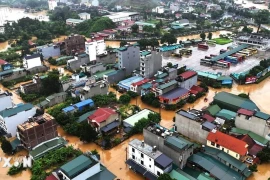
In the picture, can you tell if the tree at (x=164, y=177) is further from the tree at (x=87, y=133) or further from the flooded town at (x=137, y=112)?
the tree at (x=87, y=133)

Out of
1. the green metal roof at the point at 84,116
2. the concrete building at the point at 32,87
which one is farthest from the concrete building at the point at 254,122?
the concrete building at the point at 32,87

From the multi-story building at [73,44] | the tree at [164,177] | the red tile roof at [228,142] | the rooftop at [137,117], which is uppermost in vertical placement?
the multi-story building at [73,44]

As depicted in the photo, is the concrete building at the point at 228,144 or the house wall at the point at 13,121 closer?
the concrete building at the point at 228,144

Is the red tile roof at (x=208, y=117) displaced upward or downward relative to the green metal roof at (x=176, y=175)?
upward

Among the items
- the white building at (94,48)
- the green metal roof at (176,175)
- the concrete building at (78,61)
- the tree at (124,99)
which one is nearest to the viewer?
the green metal roof at (176,175)

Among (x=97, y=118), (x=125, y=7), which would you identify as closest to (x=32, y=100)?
(x=97, y=118)

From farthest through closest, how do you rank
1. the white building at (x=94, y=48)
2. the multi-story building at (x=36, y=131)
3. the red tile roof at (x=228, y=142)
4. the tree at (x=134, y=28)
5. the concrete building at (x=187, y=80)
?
the tree at (x=134, y=28) < the white building at (x=94, y=48) < the concrete building at (x=187, y=80) < the multi-story building at (x=36, y=131) < the red tile roof at (x=228, y=142)

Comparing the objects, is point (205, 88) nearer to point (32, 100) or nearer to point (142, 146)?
point (142, 146)
